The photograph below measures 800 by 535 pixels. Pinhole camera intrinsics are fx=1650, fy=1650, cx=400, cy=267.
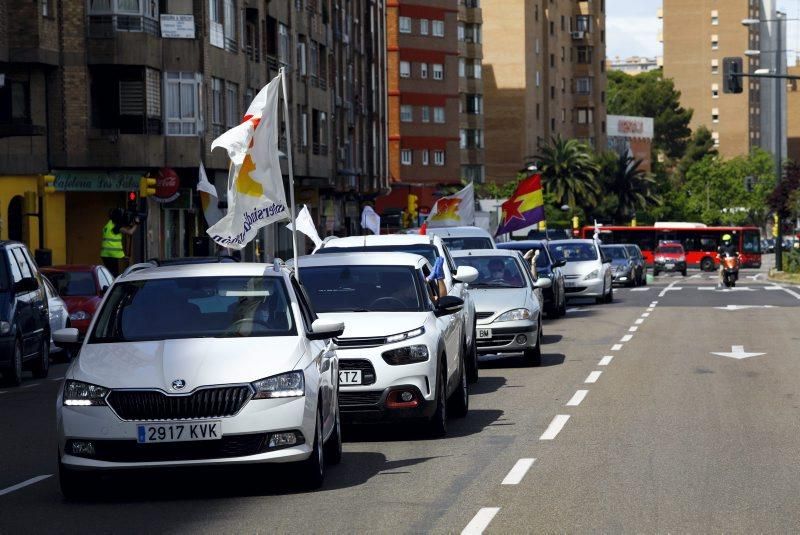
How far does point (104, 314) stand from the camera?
1118 centimetres

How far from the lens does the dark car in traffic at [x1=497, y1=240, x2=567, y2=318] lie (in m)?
34.8

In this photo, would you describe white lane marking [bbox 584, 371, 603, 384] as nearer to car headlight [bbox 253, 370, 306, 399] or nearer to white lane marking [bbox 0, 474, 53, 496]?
white lane marking [bbox 0, 474, 53, 496]

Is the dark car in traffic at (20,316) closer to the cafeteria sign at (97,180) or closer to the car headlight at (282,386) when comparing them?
the car headlight at (282,386)

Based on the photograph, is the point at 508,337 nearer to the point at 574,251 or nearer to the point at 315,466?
the point at 315,466

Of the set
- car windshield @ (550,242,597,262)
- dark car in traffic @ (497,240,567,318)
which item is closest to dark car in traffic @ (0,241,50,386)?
dark car in traffic @ (497,240,567,318)

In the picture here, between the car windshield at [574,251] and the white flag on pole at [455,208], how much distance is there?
3021mm

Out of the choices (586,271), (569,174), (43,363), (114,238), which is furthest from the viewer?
(569,174)

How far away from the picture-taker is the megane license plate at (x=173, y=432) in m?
9.94

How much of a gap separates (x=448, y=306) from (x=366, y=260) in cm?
136

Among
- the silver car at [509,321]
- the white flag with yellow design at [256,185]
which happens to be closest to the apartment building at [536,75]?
the silver car at [509,321]

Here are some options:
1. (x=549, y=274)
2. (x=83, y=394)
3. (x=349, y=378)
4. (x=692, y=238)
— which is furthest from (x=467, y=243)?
(x=692, y=238)

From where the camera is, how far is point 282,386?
1023 centimetres

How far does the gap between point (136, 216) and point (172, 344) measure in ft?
82.3

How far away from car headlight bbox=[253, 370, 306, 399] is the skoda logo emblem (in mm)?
437
